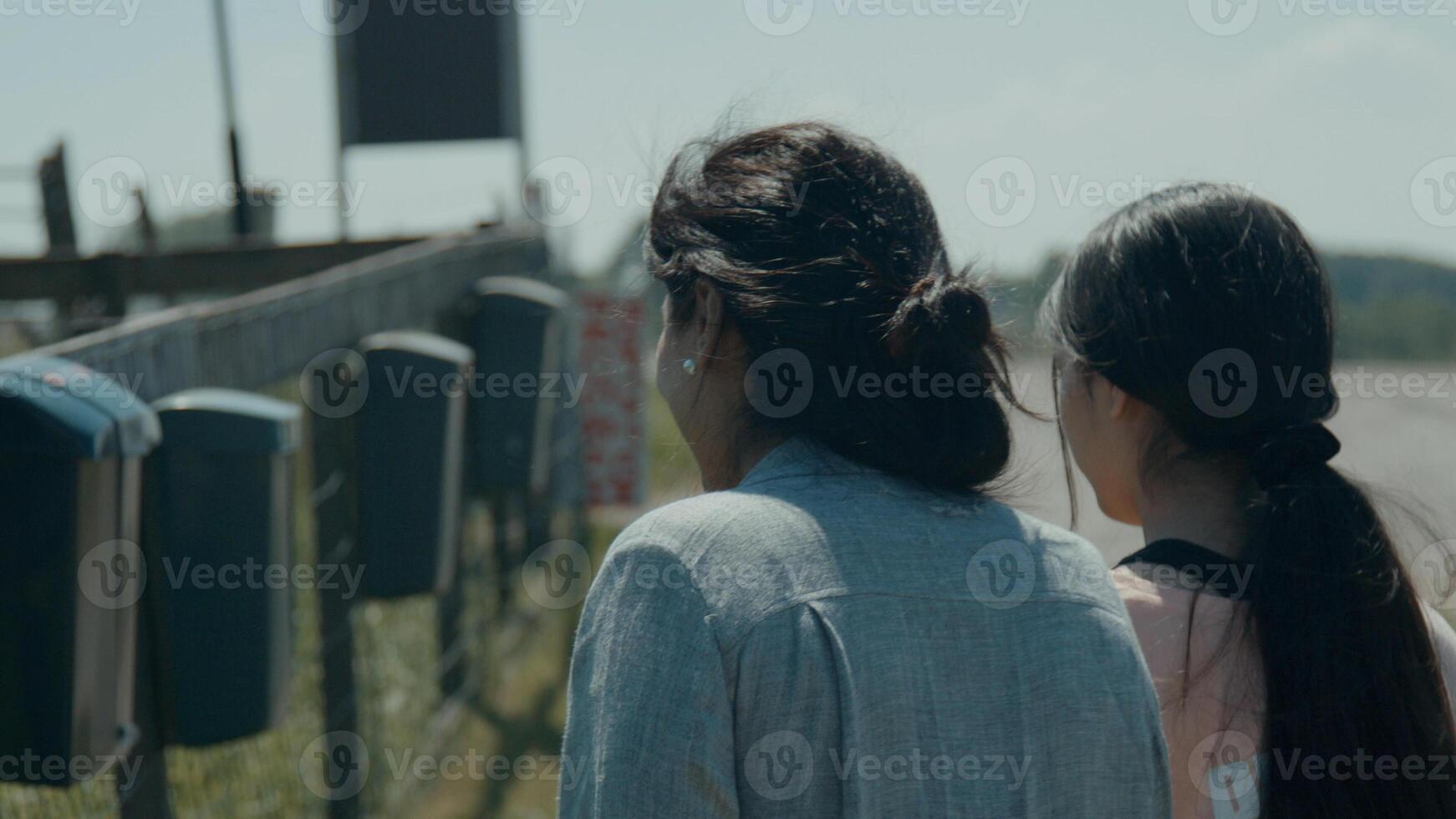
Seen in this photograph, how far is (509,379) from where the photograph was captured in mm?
5547

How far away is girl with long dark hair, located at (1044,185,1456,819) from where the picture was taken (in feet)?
5.40

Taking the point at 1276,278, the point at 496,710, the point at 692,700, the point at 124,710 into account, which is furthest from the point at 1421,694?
the point at 496,710

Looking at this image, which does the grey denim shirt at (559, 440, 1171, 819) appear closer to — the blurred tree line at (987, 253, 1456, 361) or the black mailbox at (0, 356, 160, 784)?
the blurred tree line at (987, 253, 1456, 361)

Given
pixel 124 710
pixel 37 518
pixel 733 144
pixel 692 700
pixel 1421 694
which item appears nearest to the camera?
pixel 692 700

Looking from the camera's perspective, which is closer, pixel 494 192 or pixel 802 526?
pixel 802 526

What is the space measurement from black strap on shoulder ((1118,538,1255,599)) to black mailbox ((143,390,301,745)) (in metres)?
1.67

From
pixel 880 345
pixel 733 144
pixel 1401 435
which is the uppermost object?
pixel 733 144

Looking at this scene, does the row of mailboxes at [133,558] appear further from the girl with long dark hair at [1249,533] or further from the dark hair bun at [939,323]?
the girl with long dark hair at [1249,533]

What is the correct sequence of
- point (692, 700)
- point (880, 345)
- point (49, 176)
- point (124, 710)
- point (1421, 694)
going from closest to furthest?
point (692, 700)
point (880, 345)
point (1421, 694)
point (124, 710)
point (49, 176)

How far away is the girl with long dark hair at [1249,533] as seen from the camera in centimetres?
165

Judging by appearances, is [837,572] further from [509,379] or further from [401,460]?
[509,379]

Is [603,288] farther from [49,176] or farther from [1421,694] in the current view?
[1421,694]

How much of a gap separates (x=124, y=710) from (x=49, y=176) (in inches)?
118

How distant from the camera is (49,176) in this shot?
14.9 ft
